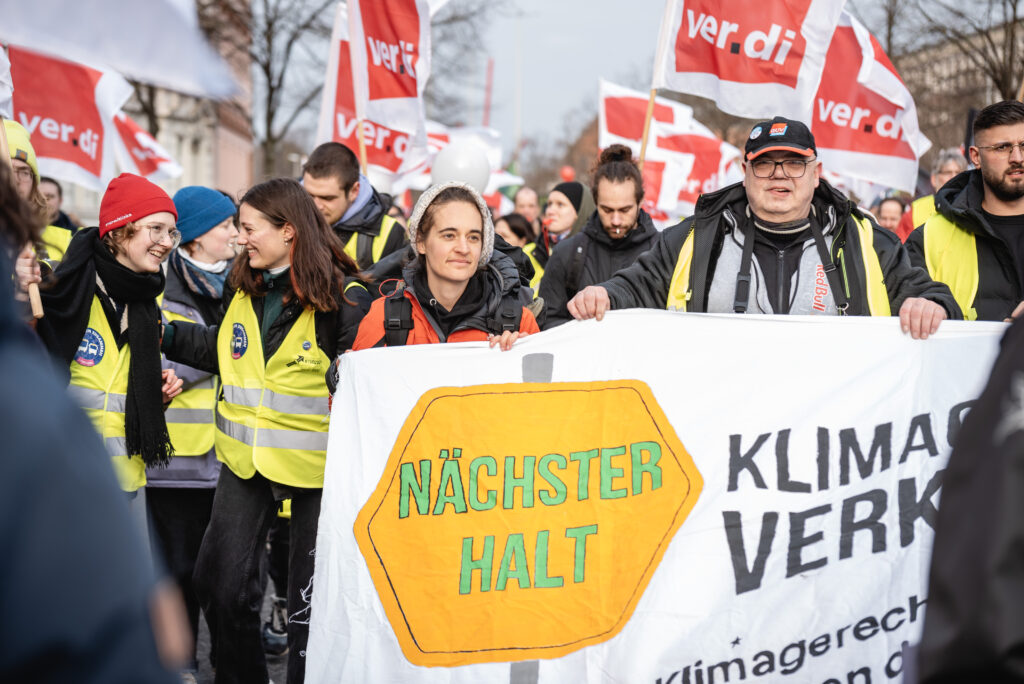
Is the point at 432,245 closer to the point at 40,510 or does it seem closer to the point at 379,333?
the point at 379,333

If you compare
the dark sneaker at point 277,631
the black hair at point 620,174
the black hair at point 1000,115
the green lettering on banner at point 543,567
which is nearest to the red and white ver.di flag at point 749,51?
the black hair at point 620,174

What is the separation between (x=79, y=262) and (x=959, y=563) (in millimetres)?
3634

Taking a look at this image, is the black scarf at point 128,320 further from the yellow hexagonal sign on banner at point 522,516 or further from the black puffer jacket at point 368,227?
the black puffer jacket at point 368,227

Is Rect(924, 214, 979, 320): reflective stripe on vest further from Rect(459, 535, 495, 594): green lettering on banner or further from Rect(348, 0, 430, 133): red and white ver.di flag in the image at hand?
Rect(348, 0, 430, 133): red and white ver.di flag

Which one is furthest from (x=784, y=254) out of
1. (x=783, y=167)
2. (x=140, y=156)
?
(x=140, y=156)

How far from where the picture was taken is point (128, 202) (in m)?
4.04

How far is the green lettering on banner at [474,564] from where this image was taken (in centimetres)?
329

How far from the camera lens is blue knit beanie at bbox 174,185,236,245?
4.94 m

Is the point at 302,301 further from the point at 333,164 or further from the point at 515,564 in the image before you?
the point at 333,164

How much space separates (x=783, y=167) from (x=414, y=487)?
6.09 feet

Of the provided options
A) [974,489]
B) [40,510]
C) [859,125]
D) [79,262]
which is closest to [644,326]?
[79,262]

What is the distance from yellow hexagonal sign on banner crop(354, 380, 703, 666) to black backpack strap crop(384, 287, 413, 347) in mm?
315

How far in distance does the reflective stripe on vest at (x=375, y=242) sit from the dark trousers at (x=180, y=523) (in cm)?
162

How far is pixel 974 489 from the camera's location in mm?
1098
